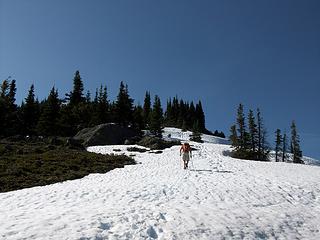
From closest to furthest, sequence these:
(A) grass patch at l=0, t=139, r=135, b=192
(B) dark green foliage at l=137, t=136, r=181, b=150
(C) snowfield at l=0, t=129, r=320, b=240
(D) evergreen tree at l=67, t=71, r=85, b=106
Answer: (C) snowfield at l=0, t=129, r=320, b=240 → (A) grass patch at l=0, t=139, r=135, b=192 → (B) dark green foliage at l=137, t=136, r=181, b=150 → (D) evergreen tree at l=67, t=71, r=85, b=106

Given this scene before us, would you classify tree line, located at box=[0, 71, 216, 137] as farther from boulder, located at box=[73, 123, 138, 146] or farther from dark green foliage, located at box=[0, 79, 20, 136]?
boulder, located at box=[73, 123, 138, 146]

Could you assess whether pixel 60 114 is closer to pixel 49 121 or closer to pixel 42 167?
pixel 49 121

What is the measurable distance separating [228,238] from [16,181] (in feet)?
49.9

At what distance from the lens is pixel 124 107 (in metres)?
77.9

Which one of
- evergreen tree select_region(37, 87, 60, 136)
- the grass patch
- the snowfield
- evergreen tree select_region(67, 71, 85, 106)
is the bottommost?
the snowfield

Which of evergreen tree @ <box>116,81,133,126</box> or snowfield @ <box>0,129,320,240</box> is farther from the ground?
evergreen tree @ <box>116,81,133,126</box>

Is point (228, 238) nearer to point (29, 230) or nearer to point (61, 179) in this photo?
point (29, 230)

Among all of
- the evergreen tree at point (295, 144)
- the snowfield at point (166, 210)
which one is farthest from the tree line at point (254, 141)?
the snowfield at point (166, 210)

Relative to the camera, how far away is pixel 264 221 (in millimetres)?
12906

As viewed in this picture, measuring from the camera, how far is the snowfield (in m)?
10.6

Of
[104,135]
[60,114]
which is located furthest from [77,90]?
[104,135]

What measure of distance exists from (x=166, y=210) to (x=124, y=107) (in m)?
65.6

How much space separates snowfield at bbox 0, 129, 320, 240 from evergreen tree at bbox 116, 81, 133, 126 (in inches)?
2196

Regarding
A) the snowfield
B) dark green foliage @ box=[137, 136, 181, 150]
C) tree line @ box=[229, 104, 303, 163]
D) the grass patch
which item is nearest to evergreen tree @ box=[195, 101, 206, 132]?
tree line @ box=[229, 104, 303, 163]
